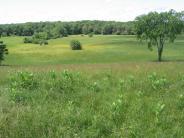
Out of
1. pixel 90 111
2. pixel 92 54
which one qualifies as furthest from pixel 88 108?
pixel 92 54

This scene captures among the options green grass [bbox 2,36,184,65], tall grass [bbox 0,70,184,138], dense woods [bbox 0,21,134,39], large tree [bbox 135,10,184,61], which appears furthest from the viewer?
dense woods [bbox 0,21,134,39]

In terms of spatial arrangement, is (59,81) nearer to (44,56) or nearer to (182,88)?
(182,88)

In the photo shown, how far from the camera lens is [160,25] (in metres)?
71.8

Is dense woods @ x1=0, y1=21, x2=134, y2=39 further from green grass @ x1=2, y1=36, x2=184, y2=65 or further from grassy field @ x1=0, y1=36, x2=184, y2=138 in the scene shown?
grassy field @ x1=0, y1=36, x2=184, y2=138

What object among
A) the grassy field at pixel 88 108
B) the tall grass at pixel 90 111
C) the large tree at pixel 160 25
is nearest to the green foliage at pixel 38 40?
the large tree at pixel 160 25

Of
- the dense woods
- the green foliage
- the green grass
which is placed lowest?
the green grass

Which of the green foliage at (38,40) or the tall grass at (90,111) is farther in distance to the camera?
the green foliage at (38,40)

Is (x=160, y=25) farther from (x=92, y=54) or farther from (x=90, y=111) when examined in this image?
(x=90, y=111)

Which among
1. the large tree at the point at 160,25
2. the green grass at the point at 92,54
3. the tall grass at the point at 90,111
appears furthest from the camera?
the green grass at the point at 92,54

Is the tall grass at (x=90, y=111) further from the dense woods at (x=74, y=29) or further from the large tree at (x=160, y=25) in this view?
the dense woods at (x=74, y=29)

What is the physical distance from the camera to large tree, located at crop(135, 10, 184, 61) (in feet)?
234

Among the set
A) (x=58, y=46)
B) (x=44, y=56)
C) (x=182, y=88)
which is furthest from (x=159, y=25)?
(x=182, y=88)

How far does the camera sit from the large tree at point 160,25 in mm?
71250

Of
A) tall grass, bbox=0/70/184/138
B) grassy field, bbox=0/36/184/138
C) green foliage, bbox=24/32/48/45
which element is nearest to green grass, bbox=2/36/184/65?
green foliage, bbox=24/32/48/45
